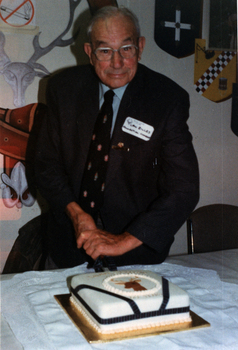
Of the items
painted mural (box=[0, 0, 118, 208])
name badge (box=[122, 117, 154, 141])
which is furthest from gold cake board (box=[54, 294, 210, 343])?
painted mural (box=[0, 0, 118, 208])

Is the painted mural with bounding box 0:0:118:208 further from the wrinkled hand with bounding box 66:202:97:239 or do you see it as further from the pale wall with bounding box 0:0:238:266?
the wrinkled hand with bounding box 66:202:97:239

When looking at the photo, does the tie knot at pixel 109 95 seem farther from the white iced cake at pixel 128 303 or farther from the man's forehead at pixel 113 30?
the white iced cake at pixel 128 303

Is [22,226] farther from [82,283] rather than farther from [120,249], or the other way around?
[82,283]

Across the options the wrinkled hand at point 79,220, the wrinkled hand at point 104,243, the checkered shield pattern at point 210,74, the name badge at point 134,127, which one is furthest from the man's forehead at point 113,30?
the checkered shield pattern at point 210,74

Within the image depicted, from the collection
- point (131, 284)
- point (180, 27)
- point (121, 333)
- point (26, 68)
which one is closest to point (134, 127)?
point (131, 284)

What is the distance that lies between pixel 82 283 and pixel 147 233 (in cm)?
44

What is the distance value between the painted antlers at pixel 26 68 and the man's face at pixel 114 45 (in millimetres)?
873

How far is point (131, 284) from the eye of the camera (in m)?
0.89

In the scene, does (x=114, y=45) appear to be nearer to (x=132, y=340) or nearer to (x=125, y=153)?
(x=125, y=153)

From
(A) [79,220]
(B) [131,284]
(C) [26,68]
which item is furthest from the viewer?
(C) [26,68]

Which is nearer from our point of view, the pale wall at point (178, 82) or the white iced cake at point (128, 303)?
the white iced cake at point (128, 303)

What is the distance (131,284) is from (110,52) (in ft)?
3.27

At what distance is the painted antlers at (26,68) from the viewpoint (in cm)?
234

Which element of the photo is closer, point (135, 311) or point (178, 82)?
point (135, 311)
